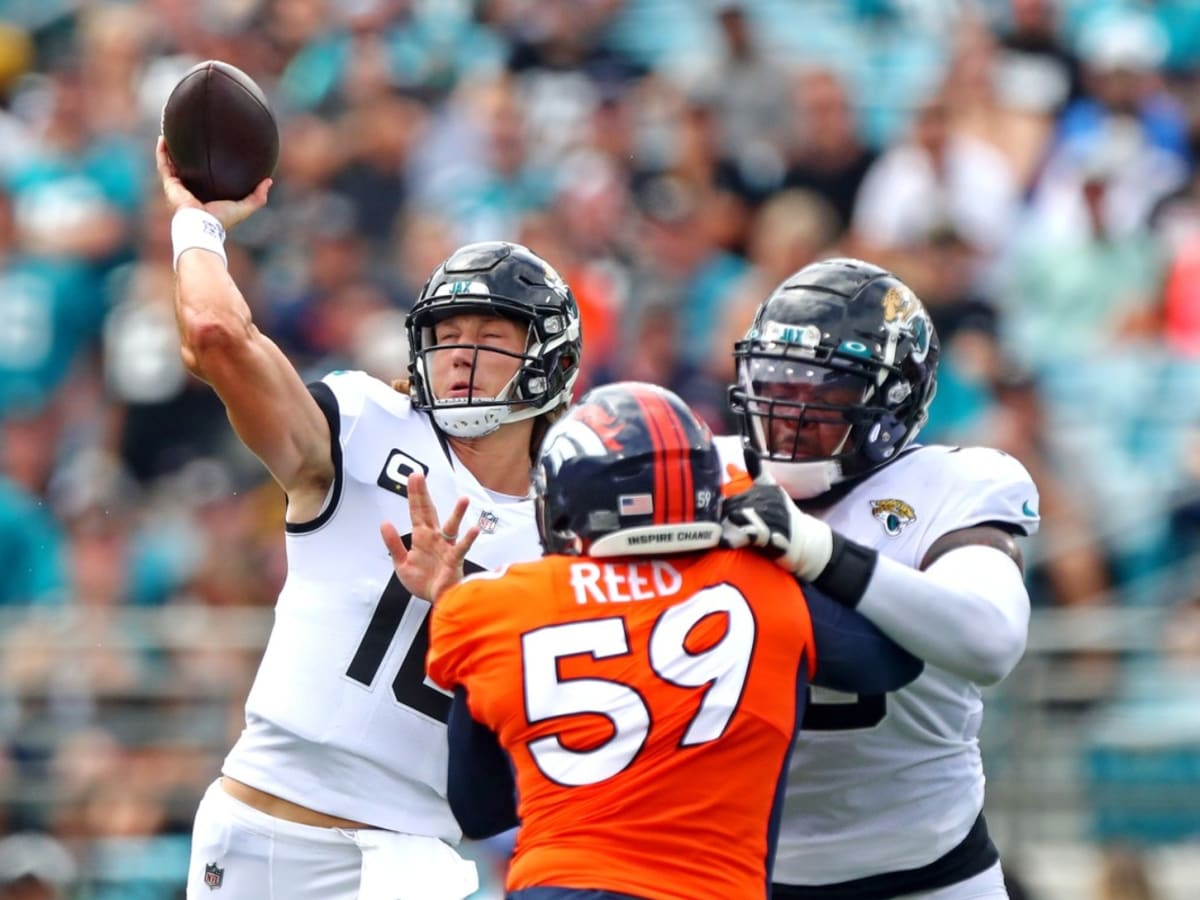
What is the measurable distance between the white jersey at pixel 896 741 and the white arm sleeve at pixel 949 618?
333mm

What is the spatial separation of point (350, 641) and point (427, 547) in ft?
1.13

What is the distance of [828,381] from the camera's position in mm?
3908

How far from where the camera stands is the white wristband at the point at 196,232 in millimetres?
4168

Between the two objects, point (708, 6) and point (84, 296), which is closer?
point (84, 296)

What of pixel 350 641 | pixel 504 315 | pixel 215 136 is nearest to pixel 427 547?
pixel 350 641

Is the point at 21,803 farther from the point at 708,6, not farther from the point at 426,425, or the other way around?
the point at 708,6

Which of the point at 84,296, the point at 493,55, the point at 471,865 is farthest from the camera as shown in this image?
the point at 493,55

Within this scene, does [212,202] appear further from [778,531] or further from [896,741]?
[896,741]

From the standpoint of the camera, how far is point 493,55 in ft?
35.5

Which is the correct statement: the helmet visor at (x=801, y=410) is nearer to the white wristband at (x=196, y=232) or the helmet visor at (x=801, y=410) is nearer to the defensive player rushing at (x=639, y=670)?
the defensive player rushing at (x=639, y=670)

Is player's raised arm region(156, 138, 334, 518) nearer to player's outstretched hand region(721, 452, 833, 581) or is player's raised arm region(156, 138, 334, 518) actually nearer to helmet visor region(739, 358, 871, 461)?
helmet visor region(739, 358, 871, 461)

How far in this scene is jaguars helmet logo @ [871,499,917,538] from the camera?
12.8 ft

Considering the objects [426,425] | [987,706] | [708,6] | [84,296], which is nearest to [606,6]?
[708,6]

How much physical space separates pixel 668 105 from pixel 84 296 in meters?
2.95
